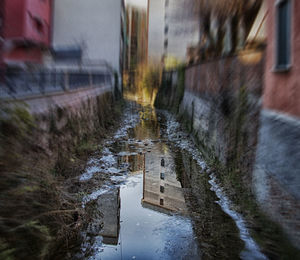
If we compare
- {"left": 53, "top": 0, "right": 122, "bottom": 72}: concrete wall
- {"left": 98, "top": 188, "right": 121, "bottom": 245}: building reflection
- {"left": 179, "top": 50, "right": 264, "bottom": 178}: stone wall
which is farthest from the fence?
{"left": 53, "top": 0, "right": 122, "bottom": 72}: concrete wall

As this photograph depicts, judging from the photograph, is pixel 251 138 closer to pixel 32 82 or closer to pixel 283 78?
pixel 283 78

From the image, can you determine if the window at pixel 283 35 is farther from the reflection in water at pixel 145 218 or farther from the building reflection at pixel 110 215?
the building reflection at pixel 110 215

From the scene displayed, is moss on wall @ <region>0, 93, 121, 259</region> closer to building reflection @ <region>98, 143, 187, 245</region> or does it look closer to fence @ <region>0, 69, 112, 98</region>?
building reflection @ <region>98, 143, 187, 245</region>

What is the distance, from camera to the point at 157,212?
19.9 ft

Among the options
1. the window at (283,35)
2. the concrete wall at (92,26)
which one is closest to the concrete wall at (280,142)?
the window at (283,35)

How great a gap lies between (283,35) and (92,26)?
22.7 metres

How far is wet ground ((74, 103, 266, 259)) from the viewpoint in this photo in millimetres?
4668

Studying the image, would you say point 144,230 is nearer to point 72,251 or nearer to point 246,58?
point 72,251

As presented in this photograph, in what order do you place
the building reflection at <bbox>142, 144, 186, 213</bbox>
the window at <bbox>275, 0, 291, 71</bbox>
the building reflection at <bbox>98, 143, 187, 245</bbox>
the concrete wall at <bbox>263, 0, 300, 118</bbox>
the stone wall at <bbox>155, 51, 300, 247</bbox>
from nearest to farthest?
the stone wall at <bbox>155, 51, 300, 247</bbox>, the concrete wall at <bbox>263, 0, 300, 118</bbox>, the window at <bbox>275, 0, 291, 71</bbox>, the building reflection at <bbox>98, 143, 187, 245</bbox>, the building reflection at <bbox>142, 144, 186, 213</bbox>

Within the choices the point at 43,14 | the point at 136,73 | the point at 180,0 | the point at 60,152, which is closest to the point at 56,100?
the point at 60,152

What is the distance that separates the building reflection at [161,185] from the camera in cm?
641

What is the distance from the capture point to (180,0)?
13.4 m

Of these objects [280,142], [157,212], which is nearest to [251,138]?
[280,142]

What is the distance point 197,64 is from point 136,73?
2418 cm
